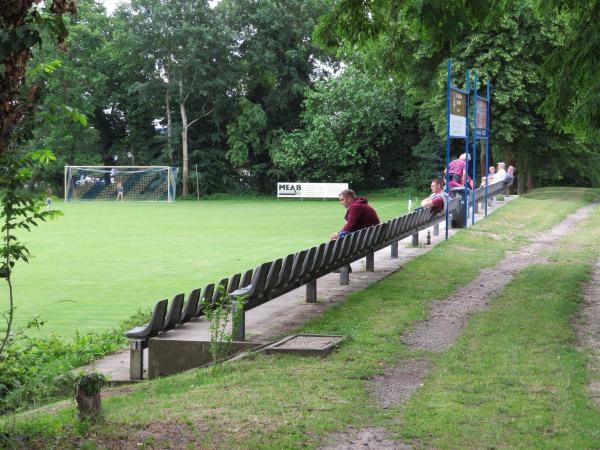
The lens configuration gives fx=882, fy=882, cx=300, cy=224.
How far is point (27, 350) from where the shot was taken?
30.4 feet

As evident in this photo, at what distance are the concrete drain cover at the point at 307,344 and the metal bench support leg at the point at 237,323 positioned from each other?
1.40 feet

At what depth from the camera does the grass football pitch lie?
12.7 metres

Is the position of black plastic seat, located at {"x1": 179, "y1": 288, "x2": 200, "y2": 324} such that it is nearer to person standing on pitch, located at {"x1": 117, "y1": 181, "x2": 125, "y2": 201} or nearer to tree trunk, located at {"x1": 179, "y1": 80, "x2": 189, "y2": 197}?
person standing on pitch, located at {"x1": 117, "y1": 181, "x2": 125, "y2": 201}

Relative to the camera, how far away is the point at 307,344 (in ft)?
26.5

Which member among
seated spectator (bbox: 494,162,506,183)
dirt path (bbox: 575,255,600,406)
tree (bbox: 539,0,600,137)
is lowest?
dirt path (bbox: 575,255,600,406)

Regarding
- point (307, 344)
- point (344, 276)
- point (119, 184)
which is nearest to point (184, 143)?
point (119, 184)

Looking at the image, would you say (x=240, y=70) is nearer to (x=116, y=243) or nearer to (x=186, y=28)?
(x=186, y=28)

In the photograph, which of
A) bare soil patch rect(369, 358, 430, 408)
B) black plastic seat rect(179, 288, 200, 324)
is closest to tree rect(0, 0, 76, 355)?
bare soil patch rect(369, 358, 430, 408)

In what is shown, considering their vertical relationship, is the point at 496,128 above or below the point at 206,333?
above

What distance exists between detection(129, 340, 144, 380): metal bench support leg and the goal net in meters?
46.2

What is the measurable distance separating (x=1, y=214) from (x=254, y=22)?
5484 centimetres

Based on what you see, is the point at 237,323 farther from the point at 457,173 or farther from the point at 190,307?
the point at 457,173

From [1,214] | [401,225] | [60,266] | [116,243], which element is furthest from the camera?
[116,243]

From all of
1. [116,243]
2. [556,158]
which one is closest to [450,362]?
[116,243]
